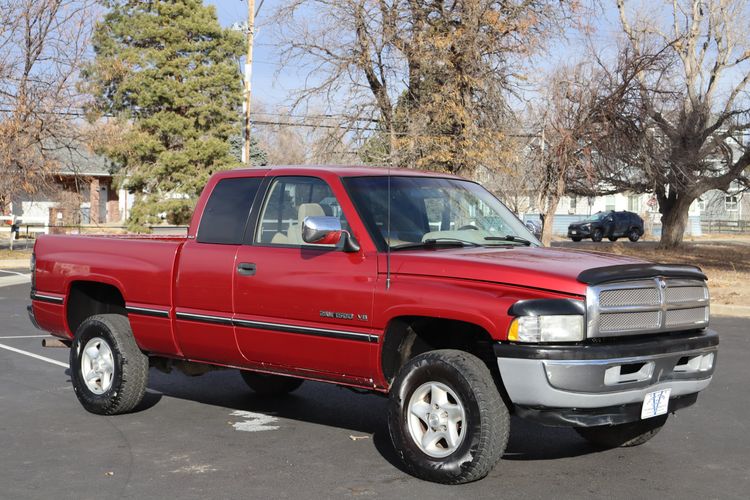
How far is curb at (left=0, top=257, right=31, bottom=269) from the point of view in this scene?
27.3 metres

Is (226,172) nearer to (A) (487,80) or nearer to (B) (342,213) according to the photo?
(B) (342,213)

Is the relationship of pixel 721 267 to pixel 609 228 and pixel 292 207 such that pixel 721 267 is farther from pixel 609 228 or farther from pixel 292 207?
pixel 609 228

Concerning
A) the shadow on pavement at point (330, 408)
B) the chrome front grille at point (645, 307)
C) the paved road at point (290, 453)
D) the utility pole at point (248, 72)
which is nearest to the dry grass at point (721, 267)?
the shadow on pavement at point (330, 408)

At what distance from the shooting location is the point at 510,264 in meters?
5.75

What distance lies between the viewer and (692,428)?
7551mm

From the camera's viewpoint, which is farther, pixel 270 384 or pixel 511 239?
pixel 270 384

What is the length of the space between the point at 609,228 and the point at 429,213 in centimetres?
4789

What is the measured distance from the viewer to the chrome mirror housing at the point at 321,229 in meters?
6.15

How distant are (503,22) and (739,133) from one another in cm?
1209

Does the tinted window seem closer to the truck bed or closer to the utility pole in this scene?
the truck bed

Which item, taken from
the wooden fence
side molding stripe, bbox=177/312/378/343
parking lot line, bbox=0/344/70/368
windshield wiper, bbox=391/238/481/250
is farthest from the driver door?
the wooden fence

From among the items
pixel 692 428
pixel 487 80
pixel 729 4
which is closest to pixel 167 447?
pixel 692 428

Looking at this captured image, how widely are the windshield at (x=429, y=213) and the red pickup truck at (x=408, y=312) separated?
1 cm

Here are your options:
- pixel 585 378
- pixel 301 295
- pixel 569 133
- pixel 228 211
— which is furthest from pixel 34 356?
pixel 569 133
